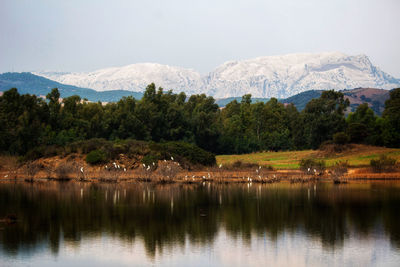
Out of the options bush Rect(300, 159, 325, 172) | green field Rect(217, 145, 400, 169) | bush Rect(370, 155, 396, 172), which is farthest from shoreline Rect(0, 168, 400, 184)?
green field Rect(217, 145, 400, 169)

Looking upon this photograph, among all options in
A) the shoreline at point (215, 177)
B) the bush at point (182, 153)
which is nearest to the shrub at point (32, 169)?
the shoreline at point (215, 177)

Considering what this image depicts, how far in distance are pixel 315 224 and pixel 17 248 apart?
53.9 feet

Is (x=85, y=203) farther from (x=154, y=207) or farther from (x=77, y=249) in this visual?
(x=77, y=249)

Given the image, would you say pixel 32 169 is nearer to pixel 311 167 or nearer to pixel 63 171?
pixel 63 171

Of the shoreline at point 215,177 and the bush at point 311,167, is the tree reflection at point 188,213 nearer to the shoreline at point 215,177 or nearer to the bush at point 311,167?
the shoreline at point 215,177

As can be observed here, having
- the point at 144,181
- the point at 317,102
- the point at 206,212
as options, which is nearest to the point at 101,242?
the point at 206,212

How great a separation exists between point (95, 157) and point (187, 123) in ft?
107

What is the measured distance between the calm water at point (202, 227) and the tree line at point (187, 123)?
1131 inches

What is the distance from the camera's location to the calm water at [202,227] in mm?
22125

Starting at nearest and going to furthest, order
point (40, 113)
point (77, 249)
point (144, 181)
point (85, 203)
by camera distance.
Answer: point (77, 249)
point (85, 203)
point (144, 181)
point (40, 113)

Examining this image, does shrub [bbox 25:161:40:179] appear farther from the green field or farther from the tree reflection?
the green field

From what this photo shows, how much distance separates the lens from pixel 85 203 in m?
36.8

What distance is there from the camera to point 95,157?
5866 cm

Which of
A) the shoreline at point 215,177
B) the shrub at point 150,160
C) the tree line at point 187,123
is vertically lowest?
the shoreline at point 215,177
